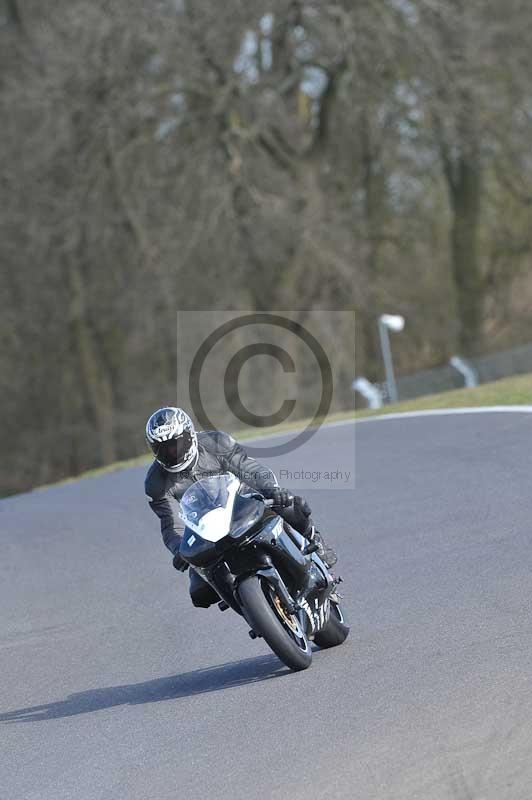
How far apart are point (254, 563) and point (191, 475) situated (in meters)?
0.72

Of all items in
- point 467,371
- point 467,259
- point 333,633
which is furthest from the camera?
point 467,259

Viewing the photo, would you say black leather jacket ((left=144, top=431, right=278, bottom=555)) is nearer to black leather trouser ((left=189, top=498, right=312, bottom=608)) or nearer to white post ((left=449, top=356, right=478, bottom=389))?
black leather trouser ((left=189, top=498, right=312, bottom=608))

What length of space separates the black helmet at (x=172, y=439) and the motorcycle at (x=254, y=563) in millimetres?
211

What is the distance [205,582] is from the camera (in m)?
7.67

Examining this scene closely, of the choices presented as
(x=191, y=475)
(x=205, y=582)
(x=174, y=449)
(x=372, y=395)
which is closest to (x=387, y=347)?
(x=372, y=395)

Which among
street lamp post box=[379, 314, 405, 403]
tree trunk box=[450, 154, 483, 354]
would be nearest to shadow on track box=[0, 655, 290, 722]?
street lamp post box=[379, 314, 405, 403]

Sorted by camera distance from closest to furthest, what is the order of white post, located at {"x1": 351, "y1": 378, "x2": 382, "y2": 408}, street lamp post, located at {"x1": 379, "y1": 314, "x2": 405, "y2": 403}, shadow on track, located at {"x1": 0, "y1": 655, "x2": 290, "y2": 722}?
shadow on track, located at {"x1": 0, "y1": 655, "x2": 290, "y2": 722} < street lamp post, located at {"x1": 379, "y1": 314, "x2": 405, "y2": 403} < white post, located at {"x1": 351, "y1": 378, "x2": 382, "y2": 408}

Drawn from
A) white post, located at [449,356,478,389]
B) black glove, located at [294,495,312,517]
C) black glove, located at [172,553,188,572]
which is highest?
black glove, located at [294,495,312,517]

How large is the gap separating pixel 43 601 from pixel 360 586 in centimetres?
307

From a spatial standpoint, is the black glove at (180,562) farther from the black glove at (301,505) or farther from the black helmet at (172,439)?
the black glove at (301,505)

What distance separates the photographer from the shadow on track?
24.3ft

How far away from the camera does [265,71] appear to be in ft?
106

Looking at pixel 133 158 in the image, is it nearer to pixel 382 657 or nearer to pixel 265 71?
pixel 265 71

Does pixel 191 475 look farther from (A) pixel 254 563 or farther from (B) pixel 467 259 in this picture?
(B) pixel 467 259
